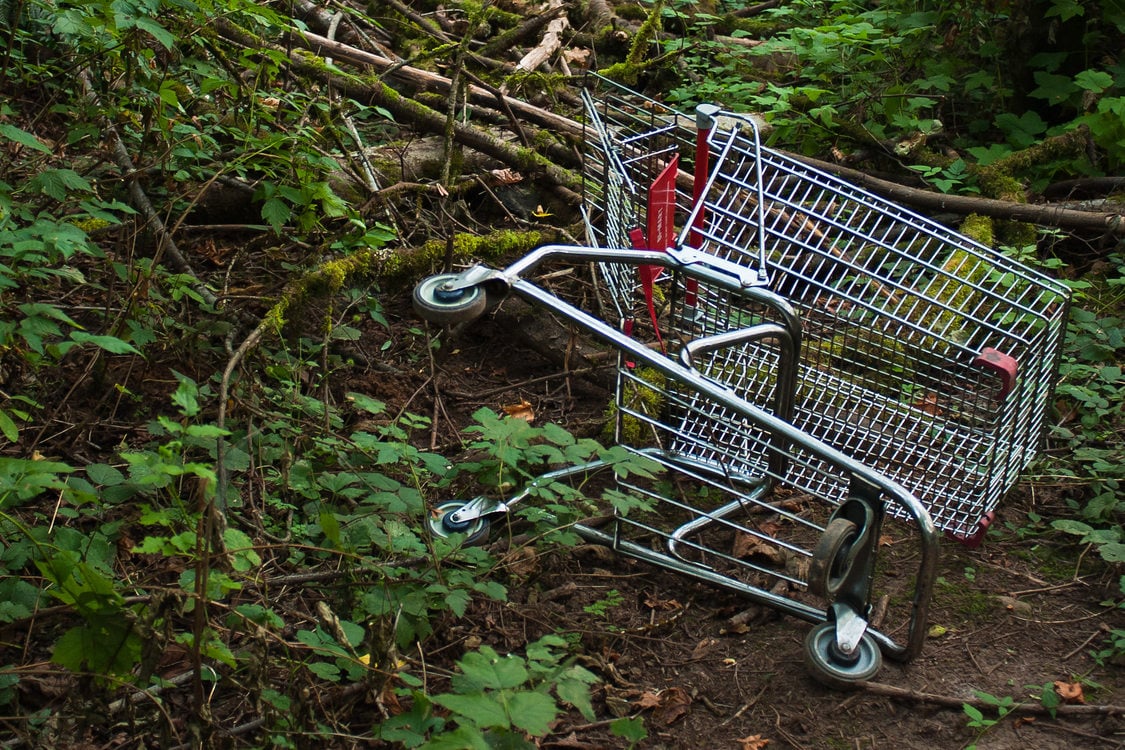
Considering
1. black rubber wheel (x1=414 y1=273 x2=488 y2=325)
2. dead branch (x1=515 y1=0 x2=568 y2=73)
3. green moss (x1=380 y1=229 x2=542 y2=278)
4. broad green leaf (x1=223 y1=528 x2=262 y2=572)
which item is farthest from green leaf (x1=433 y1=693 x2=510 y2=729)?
dead branch (x1=515 y1=0 x2=568 y2=73)

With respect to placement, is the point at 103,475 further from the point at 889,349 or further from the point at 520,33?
the point at 520,33

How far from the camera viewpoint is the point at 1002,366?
2609 mm

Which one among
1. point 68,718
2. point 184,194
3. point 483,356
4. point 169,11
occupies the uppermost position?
point 169,11

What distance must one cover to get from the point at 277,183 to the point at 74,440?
1.04 metres

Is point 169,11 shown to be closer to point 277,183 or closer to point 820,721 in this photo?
point 277,183

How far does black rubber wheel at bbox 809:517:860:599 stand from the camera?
2406mm

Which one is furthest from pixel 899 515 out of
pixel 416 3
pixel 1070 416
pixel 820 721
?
pixel 416 3

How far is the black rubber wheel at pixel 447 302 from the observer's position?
256 cm

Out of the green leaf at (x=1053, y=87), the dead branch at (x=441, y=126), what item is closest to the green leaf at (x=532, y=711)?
the dead branch at (x=441, y=126)

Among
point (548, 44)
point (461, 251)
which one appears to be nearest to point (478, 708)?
point (461, 251)

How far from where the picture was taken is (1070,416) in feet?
11.8

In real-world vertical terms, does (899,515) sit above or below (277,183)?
below

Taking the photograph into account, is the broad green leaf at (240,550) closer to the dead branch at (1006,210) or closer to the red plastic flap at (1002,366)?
the red plastic flap at (1002,366)

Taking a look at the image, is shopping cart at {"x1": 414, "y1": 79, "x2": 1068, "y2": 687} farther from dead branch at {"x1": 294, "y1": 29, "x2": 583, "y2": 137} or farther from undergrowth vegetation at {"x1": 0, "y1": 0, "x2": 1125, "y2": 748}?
dead branch at {"x1": 294, "y1": 29, "x2": 583, "y2": 137}
